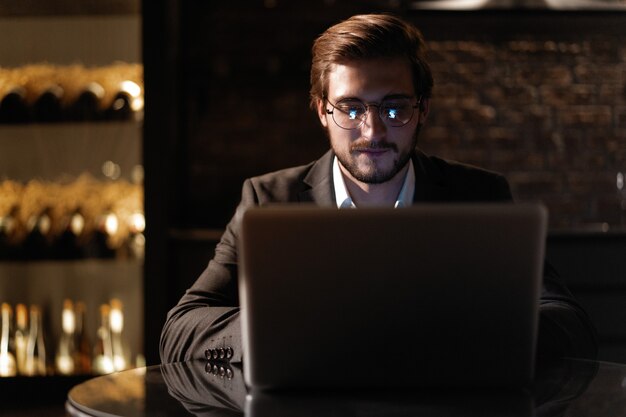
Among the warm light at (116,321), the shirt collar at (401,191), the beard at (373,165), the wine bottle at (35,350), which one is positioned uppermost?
the beard at (373,165)

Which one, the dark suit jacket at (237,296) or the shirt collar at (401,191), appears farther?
the shirt collar at (401,191)

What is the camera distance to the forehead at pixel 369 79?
203cm

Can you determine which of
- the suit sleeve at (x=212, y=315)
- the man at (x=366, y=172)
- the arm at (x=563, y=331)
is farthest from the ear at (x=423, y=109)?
the arm at (x=563, y=331)

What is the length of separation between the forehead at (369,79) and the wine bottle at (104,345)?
6.44ft

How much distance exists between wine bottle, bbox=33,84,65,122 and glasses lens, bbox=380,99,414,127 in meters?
2.06

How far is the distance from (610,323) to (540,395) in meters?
2.26

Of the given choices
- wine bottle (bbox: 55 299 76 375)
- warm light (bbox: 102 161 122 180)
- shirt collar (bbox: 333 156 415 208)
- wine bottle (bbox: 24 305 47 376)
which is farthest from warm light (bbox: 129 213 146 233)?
shirt collar (bbox: 333 156 415 208)

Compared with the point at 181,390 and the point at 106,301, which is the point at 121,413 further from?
the point at 106,301

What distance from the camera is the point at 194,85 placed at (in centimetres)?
397

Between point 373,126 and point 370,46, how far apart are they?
20 centimetres

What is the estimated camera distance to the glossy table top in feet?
3.84

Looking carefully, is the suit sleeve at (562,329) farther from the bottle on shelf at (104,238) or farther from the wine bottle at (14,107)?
the wine bottle at (14,107)

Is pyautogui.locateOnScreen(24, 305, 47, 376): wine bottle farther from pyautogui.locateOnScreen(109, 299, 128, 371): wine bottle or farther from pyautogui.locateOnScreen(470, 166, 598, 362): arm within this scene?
pyautogui.locateOnScreen(470, 166, 598, 362): arm

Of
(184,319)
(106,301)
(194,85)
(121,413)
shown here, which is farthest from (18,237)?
(121,413)
